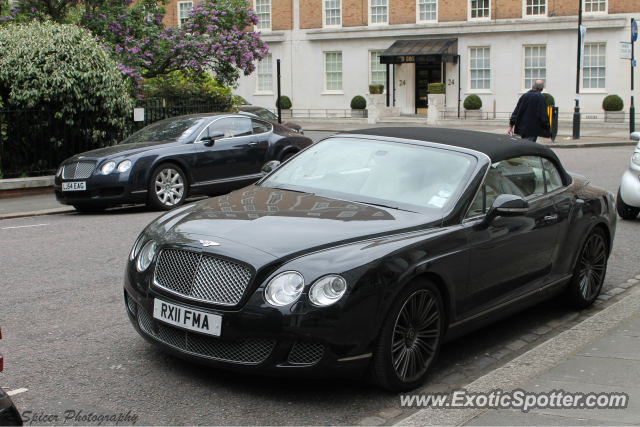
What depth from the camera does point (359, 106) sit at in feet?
131

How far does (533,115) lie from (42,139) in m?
9.77

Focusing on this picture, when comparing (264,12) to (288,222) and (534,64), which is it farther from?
(288,222)

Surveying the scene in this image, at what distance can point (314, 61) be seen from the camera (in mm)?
42312

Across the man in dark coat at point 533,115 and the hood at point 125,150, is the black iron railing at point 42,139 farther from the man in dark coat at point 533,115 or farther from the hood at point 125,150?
the man in dark coat at point 533,115

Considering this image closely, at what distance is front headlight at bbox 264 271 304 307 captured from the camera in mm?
3803

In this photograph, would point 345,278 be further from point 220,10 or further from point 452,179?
point 220,10

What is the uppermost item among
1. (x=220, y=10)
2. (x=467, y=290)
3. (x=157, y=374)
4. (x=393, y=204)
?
(x=220, y=10)

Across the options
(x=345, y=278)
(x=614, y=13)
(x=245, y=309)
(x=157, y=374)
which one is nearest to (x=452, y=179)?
(x=345, y=278)

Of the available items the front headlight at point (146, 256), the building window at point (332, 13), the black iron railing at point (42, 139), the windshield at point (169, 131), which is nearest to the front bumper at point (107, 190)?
the windshield at point (169, 131)

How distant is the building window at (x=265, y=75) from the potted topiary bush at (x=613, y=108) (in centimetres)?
1999

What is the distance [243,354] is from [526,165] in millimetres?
2906

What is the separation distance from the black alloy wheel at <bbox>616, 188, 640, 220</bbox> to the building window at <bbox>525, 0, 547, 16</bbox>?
92.0ft

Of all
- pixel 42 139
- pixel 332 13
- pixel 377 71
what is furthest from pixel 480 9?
pixel 42 139

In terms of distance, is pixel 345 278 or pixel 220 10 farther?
pixel 220 10
